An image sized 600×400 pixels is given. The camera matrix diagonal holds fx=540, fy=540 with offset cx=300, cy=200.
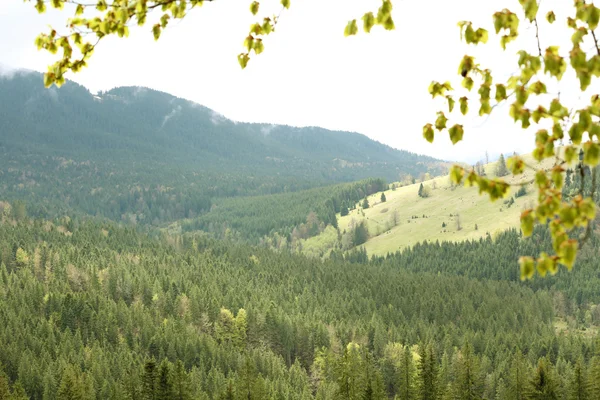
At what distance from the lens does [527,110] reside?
7.59m

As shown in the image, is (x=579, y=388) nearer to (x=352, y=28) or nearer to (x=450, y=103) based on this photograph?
(x=450, y=103)

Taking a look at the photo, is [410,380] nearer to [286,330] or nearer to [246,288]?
[286,330]

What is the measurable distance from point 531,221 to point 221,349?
134816 millimetres

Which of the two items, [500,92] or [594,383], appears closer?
[500,92]

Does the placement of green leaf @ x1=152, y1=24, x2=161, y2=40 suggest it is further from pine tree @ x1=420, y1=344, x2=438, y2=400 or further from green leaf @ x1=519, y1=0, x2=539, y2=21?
pine tree @ x1=420, y1=344, x2=438, y2=400

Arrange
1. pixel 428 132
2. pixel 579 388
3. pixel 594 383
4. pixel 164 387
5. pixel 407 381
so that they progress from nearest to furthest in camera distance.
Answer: pixel 428 132, pixel 164 387, pixel 579 388, pixel 594 383, pixel 407 381

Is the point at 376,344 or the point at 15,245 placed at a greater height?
the point at 15,245

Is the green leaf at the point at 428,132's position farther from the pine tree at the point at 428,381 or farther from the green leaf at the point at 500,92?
the pine tree at the point at 428,381

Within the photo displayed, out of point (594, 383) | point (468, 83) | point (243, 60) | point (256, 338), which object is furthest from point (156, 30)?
point (256, 338)

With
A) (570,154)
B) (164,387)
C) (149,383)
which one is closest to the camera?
(570,154)

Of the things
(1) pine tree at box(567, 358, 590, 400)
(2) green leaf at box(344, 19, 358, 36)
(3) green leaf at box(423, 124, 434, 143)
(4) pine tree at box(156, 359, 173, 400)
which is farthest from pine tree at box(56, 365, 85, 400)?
(2) green leaf at box(344, 19, 358, 36)

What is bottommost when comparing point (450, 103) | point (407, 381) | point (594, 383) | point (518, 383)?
point (407, 381)

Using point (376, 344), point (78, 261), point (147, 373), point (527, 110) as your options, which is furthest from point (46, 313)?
point (527, 110)

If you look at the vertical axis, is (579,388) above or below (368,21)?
below
